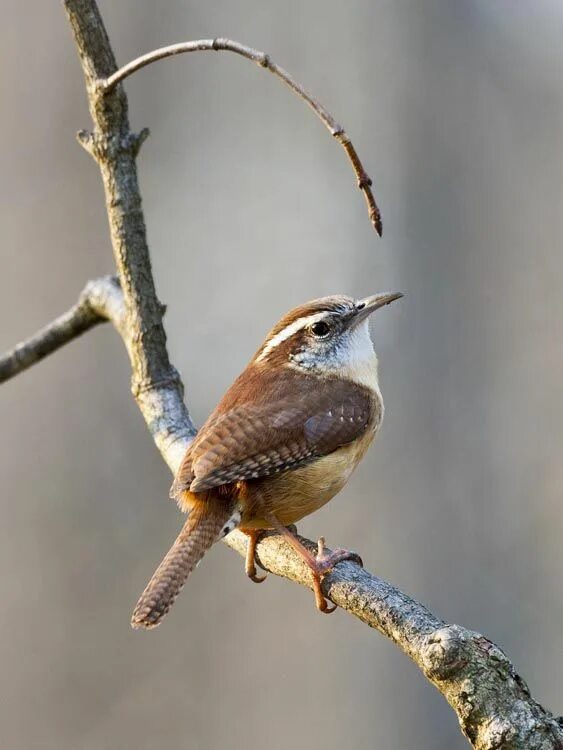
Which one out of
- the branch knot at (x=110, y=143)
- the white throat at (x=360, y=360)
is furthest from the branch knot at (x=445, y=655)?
the branch knot at (x=110, y=143)

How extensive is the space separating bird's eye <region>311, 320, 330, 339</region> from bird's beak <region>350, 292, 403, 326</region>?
10 centimetres

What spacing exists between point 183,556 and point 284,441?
1.82ft

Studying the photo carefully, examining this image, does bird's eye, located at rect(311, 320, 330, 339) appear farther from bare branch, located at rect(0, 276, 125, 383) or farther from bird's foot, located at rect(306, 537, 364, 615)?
bird's foot, located at rect(306, 537, 364, 615)

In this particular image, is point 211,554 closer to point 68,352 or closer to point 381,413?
point 68,352

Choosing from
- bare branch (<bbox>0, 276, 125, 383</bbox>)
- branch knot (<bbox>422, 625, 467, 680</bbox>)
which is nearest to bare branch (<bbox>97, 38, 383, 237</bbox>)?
branch knot (<bbox>422, 625, 467, 680</bbox>)

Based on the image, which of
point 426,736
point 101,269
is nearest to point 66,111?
point 101,269

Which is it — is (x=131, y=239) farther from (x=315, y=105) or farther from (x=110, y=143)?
(x=315, y=105)

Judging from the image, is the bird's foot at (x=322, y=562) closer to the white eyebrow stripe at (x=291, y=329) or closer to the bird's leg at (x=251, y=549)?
the bird's leg at (x=251, y=549)

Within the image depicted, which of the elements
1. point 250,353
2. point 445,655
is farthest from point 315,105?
point 250,353

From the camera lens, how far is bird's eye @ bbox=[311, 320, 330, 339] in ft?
12.5

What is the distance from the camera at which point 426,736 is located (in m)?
6.41

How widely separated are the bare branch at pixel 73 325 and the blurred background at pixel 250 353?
2613 mm

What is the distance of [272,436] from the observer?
10.9 feet

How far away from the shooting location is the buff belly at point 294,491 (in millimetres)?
3275
